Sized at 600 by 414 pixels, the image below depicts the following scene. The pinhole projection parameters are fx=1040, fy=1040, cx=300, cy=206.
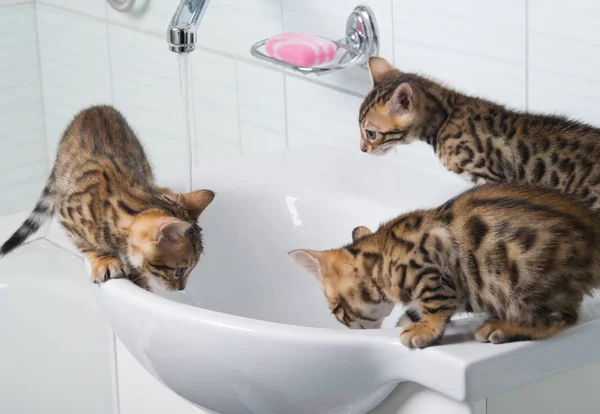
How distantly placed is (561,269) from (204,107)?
4.51 ft

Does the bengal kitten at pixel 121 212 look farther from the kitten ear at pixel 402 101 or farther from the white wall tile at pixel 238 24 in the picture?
the white wall tile at pixel 238 24

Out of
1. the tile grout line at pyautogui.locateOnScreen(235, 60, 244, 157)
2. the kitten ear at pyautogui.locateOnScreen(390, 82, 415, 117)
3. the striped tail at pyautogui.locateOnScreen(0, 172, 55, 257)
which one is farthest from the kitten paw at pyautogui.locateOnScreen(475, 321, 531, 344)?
the tile grout line at pyautogui.locateOnScreen(235, 60, 244, 157)

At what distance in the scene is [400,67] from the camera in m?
1.73

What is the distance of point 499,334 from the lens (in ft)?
3.73

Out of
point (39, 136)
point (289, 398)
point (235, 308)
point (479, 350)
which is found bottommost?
point (39, 136)

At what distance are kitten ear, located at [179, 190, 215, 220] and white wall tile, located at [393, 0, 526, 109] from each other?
421mm

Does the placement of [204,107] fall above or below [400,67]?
below

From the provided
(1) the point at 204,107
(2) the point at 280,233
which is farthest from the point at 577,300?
(1) the point at 204,107

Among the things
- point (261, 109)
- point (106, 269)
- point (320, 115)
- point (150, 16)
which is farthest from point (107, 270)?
point (150, 16)

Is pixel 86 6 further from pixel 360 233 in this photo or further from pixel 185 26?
pixel 360 233

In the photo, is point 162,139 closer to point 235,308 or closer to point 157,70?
point 157,70

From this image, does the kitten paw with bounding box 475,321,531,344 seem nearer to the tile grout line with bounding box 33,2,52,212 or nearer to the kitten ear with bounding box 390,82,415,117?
the kitten ear with bounding box 390,82,415,117

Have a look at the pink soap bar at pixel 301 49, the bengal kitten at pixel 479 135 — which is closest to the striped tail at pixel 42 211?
the pink soap bar at pixel 301 49

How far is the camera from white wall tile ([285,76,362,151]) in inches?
74.0
